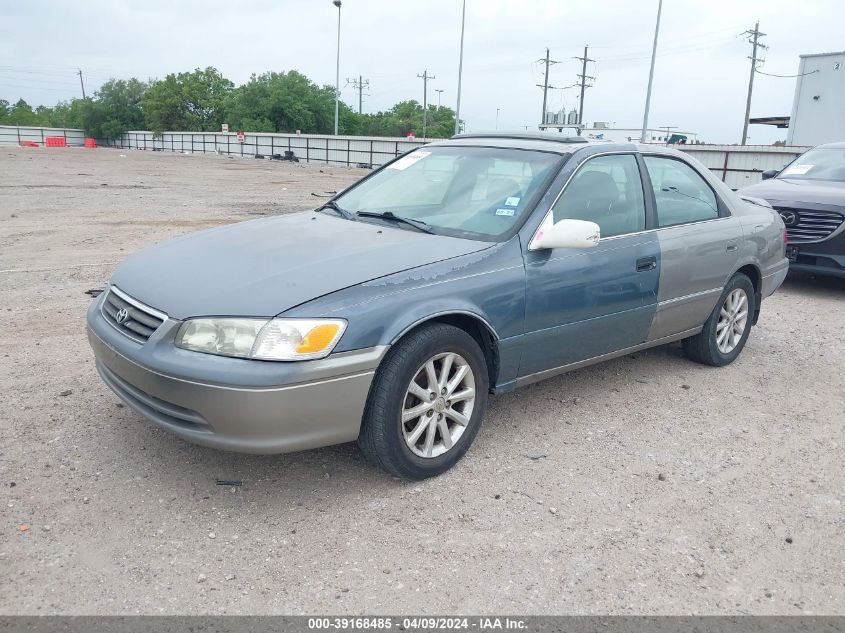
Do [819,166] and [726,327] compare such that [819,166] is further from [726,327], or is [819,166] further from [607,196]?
[607,196]

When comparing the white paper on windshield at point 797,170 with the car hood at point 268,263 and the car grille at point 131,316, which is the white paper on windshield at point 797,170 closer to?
the car hood at point 268,263

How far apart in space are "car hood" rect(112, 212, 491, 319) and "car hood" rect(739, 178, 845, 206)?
19.9 ft

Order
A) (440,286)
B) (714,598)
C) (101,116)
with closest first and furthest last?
1. (714,598)
2. (440,286)
3. (101,116)

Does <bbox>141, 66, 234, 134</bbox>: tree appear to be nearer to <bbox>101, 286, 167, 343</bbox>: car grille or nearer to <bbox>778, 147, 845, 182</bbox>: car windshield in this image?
<bbox>778, 147, 845, 182</bbox>: car windshield

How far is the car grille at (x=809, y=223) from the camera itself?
7.89m

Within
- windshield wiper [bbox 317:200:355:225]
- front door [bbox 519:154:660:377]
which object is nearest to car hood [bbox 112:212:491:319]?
windshield wiper [bbox 317:200:355:225]

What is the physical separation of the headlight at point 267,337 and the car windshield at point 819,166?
821 cm

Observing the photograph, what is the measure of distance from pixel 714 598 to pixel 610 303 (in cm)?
185

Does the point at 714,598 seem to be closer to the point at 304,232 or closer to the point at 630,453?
the point at 630,453

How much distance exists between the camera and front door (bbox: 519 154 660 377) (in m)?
3.83

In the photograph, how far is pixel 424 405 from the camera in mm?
3377

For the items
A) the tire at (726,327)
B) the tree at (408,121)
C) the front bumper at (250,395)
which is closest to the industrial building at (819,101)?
the tire at (726,327)

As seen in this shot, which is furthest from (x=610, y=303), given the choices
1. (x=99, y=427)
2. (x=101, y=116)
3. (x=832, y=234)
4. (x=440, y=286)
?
(x=101, y=116)

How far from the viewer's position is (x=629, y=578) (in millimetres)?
2803
